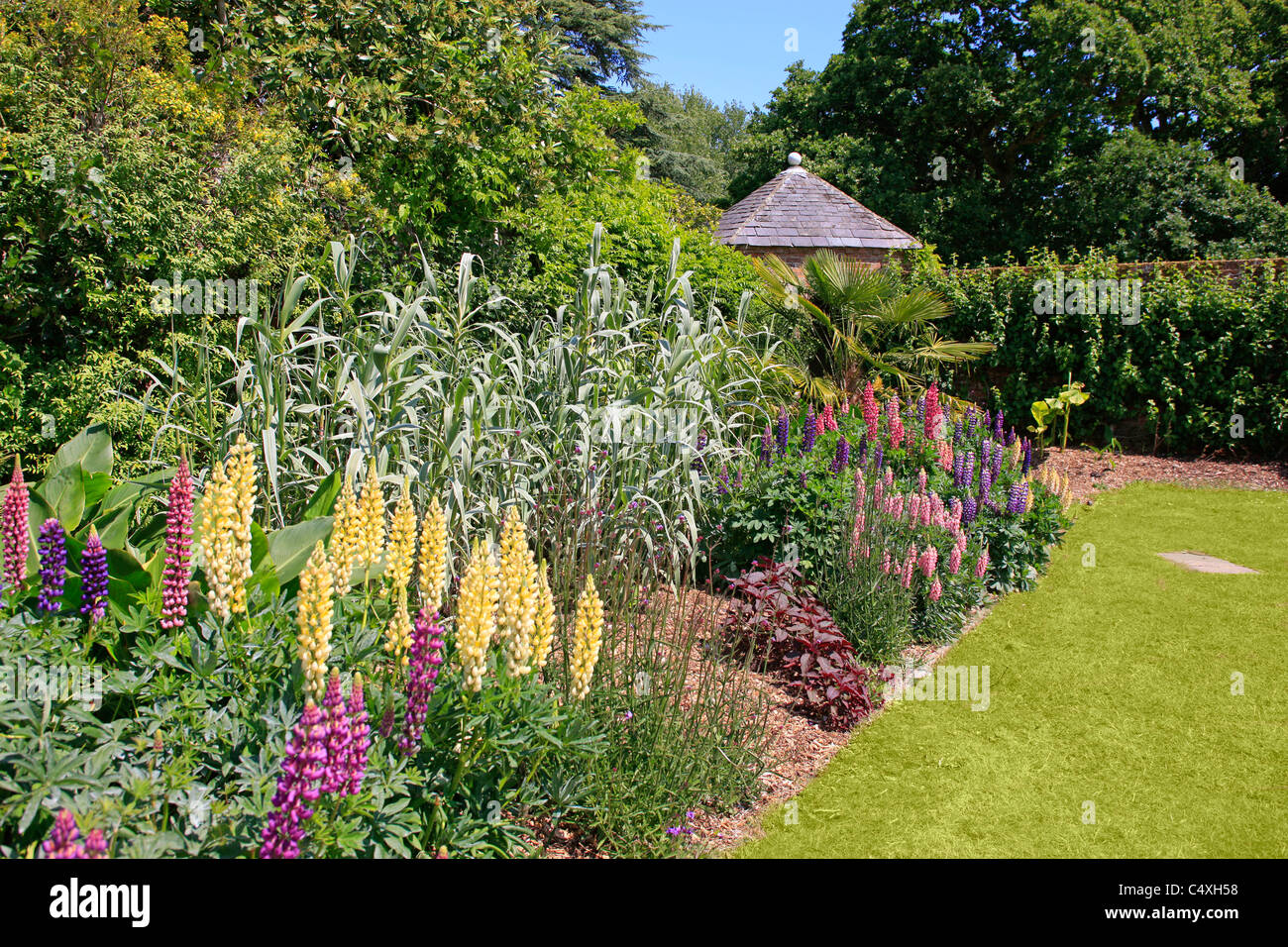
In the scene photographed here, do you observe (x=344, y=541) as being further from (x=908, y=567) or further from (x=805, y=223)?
(x=805, y=223)

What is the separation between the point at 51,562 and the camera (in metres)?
2.18

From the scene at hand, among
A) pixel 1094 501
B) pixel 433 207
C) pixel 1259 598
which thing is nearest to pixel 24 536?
pixel 433 207

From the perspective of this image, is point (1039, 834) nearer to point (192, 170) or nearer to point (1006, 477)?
point (1006, 477)

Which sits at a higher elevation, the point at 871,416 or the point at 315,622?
the point at 871,416

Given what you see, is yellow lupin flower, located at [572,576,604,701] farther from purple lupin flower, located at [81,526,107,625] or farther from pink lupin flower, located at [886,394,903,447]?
pink lupin flower, located at [886,394,903,447]

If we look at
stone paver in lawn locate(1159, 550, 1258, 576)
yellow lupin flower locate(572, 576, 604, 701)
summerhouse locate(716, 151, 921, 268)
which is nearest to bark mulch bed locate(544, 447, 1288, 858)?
yellow lupin flower locate(572, 576, 604, 701)

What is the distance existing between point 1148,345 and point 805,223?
18.6 feet

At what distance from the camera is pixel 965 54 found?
2072 cm

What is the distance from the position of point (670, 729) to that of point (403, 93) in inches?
225

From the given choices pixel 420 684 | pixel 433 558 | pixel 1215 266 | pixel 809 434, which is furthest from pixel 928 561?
pixel 1215 266

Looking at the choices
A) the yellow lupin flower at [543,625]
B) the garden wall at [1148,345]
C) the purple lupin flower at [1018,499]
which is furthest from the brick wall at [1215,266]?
the yellow lupin flower at [543,625]

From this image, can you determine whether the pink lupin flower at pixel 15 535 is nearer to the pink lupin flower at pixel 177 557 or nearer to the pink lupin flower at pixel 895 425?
the pink lupin flower at pixel 177 557

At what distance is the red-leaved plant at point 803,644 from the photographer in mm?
3928

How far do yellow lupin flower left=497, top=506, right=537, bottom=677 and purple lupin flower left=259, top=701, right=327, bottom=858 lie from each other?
0.57m
